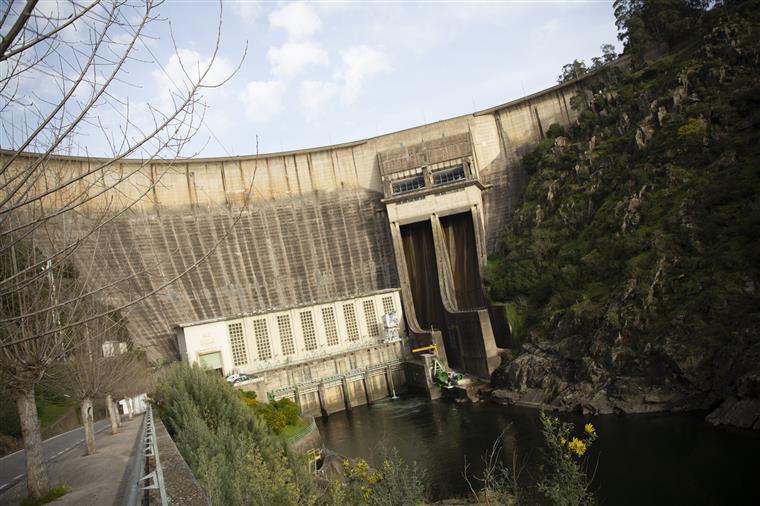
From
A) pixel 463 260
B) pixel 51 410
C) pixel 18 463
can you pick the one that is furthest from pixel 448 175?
pixel 18 463

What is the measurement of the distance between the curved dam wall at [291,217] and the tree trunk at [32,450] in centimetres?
2487

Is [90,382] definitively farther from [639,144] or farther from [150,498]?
[639,144]

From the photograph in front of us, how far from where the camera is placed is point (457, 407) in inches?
1161

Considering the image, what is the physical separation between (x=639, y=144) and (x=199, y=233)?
104 feet

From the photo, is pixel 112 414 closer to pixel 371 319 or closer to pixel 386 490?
pixel 386 490

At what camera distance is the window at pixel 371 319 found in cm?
3984

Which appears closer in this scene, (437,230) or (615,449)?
(615,449)

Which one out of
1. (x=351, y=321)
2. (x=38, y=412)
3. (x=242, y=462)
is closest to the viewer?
(x=242, y=462)

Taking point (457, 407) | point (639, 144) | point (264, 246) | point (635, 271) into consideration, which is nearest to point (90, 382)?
point (457, 407)

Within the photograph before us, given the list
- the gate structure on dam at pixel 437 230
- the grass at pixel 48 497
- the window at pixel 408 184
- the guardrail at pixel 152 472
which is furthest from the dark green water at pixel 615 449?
the window at pixel 408 184

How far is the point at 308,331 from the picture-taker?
38.4 meters

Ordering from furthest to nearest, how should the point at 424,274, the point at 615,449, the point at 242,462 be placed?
1. the point at 424,274
2. the point at 615,449
3. the point at 242,462

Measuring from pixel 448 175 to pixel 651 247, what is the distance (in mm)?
20396

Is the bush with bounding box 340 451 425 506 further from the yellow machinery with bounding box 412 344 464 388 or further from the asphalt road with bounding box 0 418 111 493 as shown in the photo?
the yellow machinery with bounding box 412 344 464 388
